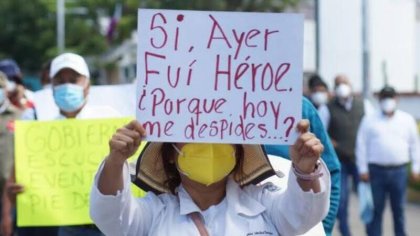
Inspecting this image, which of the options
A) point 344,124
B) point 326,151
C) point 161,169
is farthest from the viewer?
point 344,124

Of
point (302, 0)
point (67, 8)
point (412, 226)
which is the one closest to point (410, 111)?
point (412, 226)

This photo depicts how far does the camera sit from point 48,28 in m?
49.9

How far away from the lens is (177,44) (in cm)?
366

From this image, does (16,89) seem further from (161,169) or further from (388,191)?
(161,169)

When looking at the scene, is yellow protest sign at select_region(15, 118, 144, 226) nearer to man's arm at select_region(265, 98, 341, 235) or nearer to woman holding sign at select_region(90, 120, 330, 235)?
man's arm at select_region(265, 98, 341, 235)

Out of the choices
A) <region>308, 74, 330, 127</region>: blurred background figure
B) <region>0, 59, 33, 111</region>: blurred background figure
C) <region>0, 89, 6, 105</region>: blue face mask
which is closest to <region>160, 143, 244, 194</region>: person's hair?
<region>0, 89, 6, 105</region>: blue face mask

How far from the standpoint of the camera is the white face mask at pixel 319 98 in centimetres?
1284

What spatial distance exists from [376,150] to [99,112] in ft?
16.3

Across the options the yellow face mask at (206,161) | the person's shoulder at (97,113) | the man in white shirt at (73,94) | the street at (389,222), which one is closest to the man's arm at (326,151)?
the yellow face mask at (206,161)

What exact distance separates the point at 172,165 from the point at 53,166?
2576mm

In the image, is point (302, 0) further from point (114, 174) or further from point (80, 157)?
point (114, 174)

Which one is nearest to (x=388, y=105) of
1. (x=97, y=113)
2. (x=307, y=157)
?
(x=97, y=113)

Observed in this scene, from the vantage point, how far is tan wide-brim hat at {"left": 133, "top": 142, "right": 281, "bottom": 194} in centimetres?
378

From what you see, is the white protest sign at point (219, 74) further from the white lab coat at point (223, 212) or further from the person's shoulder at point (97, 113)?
the person's shoulder at point (97, 113)
